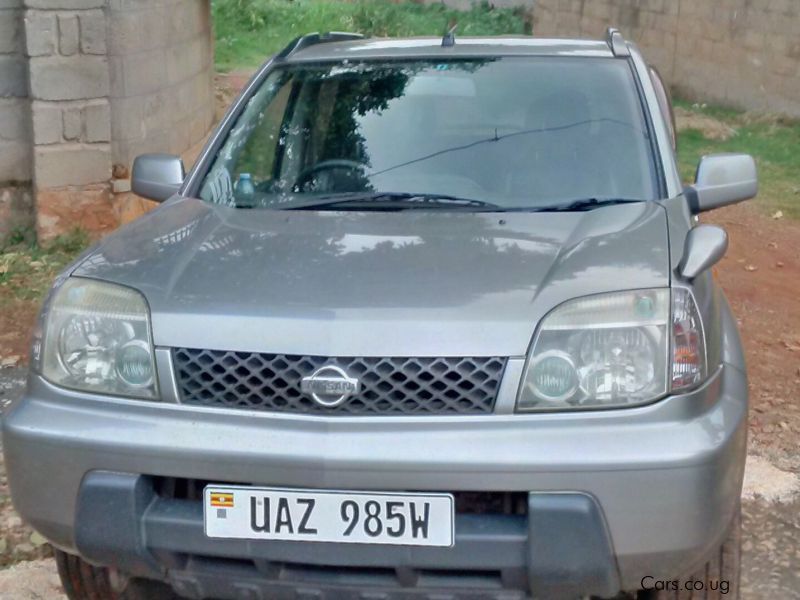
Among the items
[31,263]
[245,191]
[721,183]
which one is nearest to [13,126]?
[31,263]

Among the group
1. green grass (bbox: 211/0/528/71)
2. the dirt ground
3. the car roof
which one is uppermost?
the car roof

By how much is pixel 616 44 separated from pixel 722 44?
8912mm

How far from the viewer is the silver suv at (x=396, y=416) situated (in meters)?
2.37

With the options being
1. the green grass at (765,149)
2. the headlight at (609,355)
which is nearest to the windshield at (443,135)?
the headlight at (609,355)

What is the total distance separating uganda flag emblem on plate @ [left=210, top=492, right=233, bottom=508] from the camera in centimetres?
246

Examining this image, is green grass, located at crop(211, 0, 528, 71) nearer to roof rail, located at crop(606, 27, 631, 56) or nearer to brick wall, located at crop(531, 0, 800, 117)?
Result: brick wall, located at crop(531, 0, 800, 117)

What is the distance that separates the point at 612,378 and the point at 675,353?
16 centimetres

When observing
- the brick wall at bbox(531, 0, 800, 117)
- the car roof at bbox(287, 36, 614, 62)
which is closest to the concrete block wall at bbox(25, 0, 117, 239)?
the car roof at bbox(287, 36, 614, 62)

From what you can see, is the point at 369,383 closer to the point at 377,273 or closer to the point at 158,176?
the point at 377,273

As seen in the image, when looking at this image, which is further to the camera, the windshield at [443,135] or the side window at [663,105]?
the side window at [663,105]

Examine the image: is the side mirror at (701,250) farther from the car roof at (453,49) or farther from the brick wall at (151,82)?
the brick wall at (151,82)

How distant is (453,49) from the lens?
3938 millimetres

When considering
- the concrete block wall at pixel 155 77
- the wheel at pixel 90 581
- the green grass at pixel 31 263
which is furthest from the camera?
the concrete block wall at pixel 155 77

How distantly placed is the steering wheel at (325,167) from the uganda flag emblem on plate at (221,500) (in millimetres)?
1338
